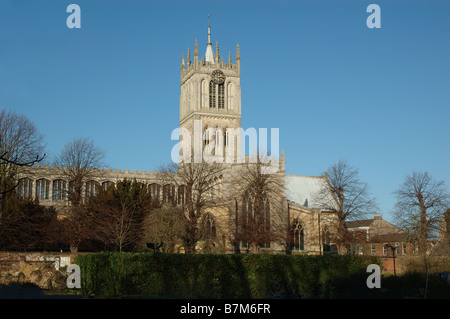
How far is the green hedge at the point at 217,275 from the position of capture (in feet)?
88.6

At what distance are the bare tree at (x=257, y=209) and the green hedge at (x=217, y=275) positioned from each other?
57.3ft

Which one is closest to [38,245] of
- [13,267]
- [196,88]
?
[13,267]

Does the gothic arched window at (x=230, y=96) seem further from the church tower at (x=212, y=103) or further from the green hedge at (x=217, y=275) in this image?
the green hedge at (x=217, y=275)

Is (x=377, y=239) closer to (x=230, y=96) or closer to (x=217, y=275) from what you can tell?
(x=230, y=96)

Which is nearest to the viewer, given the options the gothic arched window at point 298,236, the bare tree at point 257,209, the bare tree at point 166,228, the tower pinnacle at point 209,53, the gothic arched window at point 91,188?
the bare tree at point 166,228

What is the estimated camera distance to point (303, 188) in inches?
3095

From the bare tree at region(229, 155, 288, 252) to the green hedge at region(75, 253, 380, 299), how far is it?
57.3 feet

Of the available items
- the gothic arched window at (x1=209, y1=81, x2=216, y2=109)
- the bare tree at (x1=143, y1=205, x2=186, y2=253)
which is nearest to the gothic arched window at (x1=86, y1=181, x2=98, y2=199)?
the bare tree at (x1=143, y1=205, x2=186, y2=253)

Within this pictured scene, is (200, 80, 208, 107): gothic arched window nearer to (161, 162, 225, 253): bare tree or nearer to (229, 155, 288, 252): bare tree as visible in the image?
(229, 155, 288, 252): bare tree

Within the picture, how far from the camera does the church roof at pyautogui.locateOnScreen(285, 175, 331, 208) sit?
75.7m

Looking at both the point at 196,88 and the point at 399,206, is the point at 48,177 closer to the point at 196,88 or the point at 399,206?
the point at 196,88

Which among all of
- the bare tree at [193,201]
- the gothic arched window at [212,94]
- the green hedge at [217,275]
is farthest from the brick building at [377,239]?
the gothic arched window at [212,94]

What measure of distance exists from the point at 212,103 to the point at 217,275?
193 ft

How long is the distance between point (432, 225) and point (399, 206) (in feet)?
10.6
